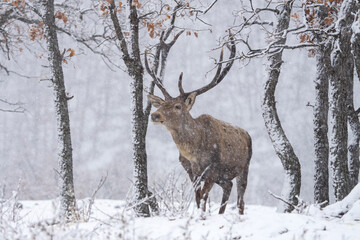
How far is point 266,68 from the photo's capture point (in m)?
7.57

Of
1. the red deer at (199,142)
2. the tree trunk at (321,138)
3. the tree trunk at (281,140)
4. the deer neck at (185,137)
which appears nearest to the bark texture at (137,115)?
the red deer at (199,142)

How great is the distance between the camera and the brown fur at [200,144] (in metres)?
6.04

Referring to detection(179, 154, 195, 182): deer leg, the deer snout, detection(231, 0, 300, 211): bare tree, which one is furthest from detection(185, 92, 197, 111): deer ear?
detection(231, 0, 300, 211): bare tree

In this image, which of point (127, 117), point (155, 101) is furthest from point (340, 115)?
point (127, 117)

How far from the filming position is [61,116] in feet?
26.5

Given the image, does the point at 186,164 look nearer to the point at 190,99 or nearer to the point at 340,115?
the point at 190,99

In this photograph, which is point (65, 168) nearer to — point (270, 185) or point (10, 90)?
point (270, 185)

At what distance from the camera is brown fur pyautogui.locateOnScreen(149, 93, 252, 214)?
6035 millimetres

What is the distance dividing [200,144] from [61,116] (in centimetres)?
314

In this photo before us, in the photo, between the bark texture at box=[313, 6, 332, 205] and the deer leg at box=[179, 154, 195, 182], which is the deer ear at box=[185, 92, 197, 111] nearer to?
the deer leg at box=[179, 154, 195, 182]

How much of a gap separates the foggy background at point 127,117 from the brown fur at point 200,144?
22.2 metres

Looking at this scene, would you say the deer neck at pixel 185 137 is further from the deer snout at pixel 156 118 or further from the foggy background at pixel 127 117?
the foggy background at pixel 127 117

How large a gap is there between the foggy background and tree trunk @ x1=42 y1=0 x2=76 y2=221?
2014 centimetres

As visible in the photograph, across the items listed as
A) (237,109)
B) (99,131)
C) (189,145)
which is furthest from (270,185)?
(189,145)
